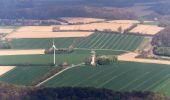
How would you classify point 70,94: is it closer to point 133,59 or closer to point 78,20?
point 133,59

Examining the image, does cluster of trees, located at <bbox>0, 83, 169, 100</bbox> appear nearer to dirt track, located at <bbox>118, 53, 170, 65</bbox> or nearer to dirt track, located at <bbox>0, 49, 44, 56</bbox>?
dirt track, located at <bbox>118, 53, 170, 65</bbox>

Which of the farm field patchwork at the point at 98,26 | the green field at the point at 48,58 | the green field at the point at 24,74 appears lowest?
the green field at the point at 24,74

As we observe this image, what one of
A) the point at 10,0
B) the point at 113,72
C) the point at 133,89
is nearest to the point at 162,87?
the point at 133,89

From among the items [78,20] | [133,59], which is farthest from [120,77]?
[78,20]

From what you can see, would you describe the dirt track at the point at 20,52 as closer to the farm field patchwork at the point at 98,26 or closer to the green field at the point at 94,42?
the green field at the point at 94,42

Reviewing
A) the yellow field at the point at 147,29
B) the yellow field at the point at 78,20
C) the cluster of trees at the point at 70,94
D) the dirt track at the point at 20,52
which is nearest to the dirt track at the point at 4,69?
the dirt track at the point at 20,52

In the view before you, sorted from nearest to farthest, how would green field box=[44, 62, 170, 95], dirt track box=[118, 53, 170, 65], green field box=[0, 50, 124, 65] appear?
1. green field box=[44, 62, 170, 95]
2. dirt track box=[118, 53, 170, 65]
3. green field box=[0, 50, 124, 65]

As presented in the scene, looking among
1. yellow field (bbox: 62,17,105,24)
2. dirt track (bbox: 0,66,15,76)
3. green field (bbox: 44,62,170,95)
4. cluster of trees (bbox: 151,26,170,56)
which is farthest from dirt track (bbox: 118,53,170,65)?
yellow field (bbox: 62,17,105,24)
